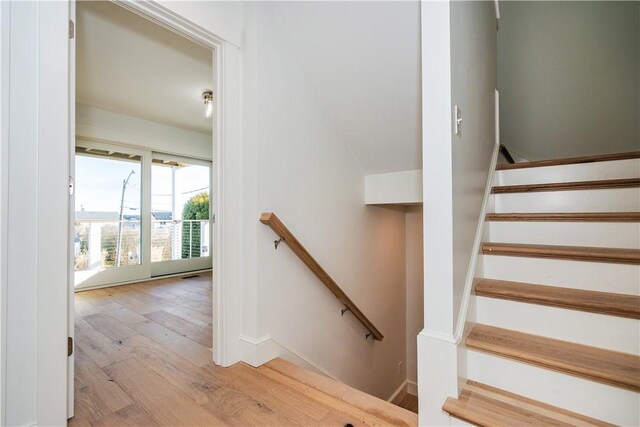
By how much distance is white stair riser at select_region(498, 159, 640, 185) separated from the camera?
1.85m

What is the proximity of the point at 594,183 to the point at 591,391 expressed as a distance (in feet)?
4.07

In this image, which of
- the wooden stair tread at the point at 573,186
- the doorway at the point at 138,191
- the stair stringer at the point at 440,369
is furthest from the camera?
the doorway at the point at 138,191

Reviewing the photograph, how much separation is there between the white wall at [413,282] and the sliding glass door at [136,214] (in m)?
3.37

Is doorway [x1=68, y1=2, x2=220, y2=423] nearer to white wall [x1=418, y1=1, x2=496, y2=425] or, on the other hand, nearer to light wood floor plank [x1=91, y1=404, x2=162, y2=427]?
light wood floor plank [x1=91, y1=404, x2=162, y2=427]

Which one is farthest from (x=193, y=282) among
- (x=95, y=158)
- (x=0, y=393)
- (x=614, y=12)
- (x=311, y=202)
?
(x=614, y=12)

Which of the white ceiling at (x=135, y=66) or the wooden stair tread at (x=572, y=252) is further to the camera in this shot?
the white ceiling at (x=135, y=66)

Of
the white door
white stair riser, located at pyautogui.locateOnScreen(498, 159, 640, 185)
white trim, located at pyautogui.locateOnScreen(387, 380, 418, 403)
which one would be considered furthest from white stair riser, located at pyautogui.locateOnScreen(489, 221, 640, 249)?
white trim, located at pyautogui.locateOnScreen(387, 380, 418, 403)

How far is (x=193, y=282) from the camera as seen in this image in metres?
4.31

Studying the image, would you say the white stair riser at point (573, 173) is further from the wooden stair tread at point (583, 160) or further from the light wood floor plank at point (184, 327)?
the light wood floor plank at point (184, 327)

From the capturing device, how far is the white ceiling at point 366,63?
1.78m

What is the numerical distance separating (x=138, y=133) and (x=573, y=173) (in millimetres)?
4866

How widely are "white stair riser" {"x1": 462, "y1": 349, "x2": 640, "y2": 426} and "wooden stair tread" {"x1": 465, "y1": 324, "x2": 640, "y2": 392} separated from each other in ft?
0.14

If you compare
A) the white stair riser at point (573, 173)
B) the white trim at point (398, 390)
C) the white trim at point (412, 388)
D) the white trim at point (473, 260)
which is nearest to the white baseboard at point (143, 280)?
the white trim at point (398, 390)

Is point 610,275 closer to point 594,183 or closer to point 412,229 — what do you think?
point 594,183
